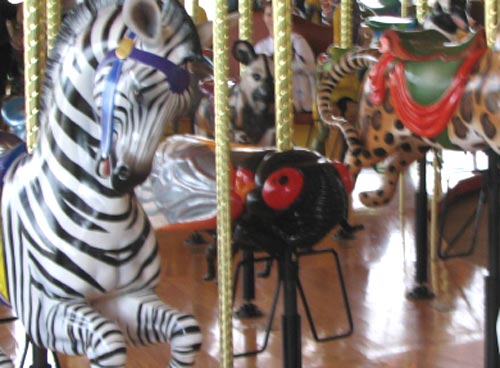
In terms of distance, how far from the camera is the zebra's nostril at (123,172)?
140 centimetres

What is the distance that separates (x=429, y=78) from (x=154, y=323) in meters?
1.17

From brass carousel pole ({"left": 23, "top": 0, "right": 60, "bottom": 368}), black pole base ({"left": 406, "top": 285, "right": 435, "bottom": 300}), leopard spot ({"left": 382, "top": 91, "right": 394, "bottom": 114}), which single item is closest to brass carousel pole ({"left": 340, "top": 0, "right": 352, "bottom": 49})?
leopard spot ({"left": 382, "top": 91, "right": 394, "bottom": 114})

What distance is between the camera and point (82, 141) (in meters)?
1.51

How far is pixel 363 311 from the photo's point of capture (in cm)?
307

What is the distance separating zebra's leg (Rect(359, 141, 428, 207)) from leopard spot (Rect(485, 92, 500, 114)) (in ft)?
1.94

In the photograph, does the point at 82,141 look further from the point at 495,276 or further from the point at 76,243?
the point at 495,276

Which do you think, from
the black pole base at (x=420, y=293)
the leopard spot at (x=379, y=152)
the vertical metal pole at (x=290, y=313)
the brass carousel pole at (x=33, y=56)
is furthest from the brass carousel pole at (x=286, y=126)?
the black pole base at (x=420, y=293)

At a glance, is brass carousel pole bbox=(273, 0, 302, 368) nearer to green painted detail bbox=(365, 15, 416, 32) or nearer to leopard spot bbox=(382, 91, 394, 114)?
leopard spot bbox=(382, 91, 394, 114)

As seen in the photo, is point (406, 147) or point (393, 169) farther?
point (393, 169)

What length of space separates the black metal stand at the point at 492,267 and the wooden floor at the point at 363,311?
10.5 inches

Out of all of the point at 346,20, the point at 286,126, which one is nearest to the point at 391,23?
the point at 346,20

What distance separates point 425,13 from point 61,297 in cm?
213

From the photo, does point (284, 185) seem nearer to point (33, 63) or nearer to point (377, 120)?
point (33, 63)

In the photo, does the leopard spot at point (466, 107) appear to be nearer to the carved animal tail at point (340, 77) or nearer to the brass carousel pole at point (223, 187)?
the carved animal tail at point (340, 77)
